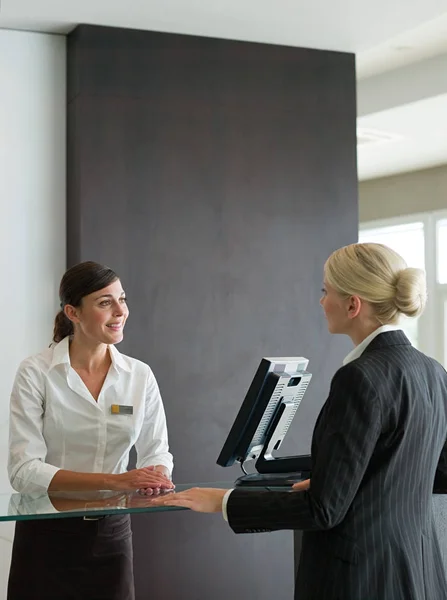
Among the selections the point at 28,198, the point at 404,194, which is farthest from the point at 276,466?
the point at 404,194

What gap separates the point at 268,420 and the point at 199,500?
591 mm

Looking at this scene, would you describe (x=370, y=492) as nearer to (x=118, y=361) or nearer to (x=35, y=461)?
(x=35, y=461)

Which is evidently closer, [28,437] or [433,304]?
[28,437]

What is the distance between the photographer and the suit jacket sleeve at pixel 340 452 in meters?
1.96

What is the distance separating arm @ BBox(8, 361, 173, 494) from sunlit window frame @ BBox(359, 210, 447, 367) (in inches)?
301

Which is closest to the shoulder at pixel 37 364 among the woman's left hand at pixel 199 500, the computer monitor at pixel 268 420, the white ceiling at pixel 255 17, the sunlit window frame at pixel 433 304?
the computer monitor at pixel 268 420

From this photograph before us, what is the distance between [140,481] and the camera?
268 cm

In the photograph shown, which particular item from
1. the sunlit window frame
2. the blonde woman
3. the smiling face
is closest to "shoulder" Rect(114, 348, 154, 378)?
the smiling face

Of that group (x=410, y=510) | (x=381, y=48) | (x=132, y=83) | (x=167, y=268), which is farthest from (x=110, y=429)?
(x=381, y=48)

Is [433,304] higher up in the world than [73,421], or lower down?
higher up

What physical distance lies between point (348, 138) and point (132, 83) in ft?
4.38

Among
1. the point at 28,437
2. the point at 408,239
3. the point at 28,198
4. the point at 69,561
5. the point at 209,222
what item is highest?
the point at 408,239

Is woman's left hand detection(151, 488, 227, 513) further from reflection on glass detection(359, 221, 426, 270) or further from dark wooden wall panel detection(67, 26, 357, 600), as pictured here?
reflection on glass detection(359, 221, 426, 270)

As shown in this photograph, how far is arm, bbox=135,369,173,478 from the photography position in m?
3.17
